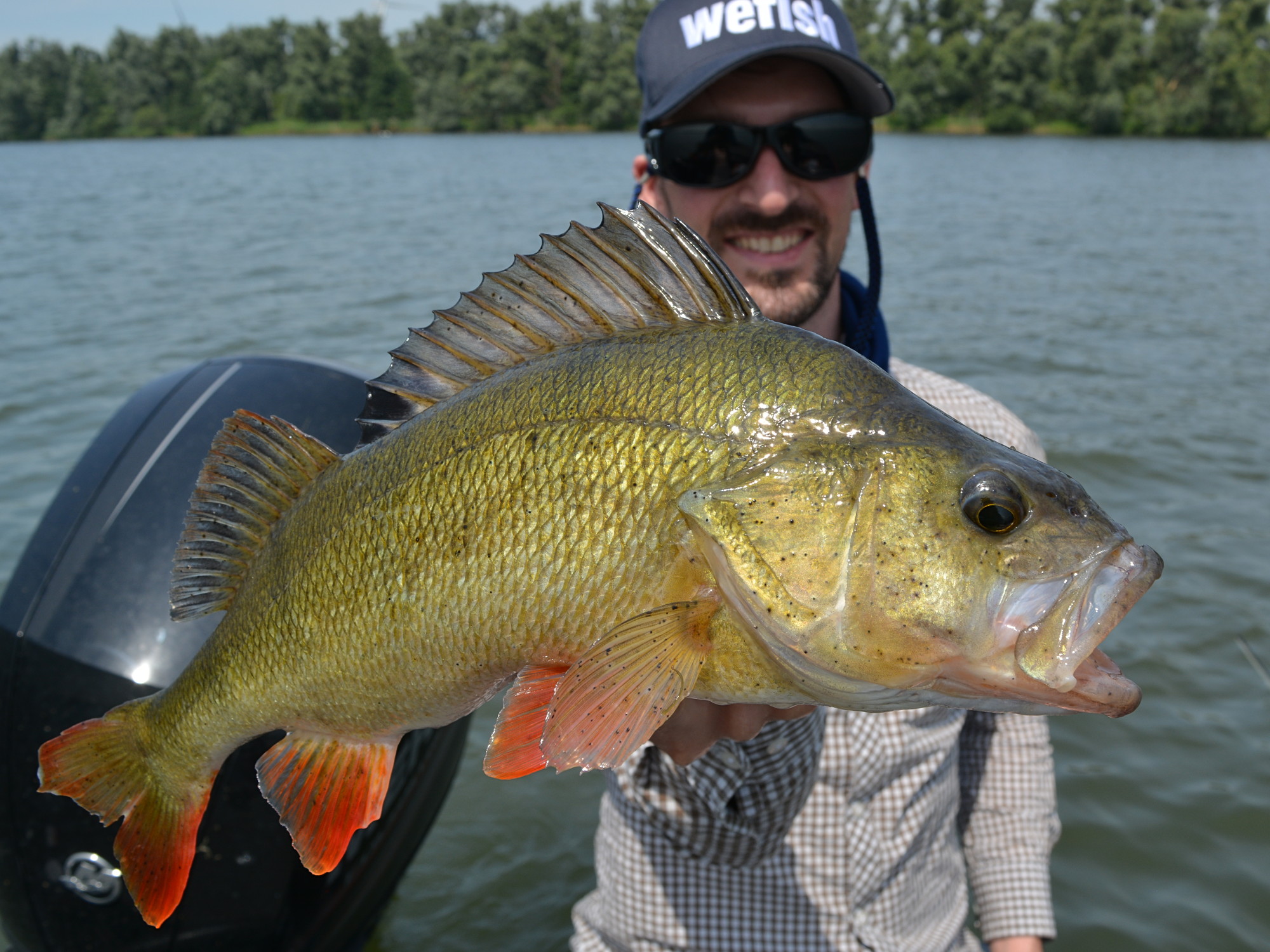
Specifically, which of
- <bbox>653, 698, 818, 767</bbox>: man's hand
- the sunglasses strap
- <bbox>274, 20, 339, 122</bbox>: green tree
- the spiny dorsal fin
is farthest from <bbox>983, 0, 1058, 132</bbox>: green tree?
the spiny dorsal fin

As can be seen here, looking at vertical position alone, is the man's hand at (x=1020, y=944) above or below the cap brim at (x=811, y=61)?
below

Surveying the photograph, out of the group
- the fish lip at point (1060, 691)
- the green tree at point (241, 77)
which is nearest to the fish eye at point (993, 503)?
the fish lip at point (1060, 691)

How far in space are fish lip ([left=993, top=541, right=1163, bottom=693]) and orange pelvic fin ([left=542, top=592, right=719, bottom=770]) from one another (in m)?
0.41

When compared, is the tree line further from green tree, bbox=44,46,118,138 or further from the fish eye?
the fish eye

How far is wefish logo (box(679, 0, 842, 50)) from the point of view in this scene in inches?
116

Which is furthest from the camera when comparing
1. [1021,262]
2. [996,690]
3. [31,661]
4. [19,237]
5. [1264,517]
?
[19,237]

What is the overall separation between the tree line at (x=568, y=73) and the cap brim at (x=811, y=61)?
187 ft

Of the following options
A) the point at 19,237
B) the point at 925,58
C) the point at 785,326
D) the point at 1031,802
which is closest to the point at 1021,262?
the point at 1031,802

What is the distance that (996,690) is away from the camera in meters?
1.29

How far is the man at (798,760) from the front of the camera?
222 cm

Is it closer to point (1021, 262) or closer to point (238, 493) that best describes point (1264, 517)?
point (238, 493)

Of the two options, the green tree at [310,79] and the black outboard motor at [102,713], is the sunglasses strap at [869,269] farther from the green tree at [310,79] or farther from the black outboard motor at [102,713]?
the green tree at [310,79]

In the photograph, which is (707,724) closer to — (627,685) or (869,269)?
(627,685)

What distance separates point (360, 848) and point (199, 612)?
4.23 ft
